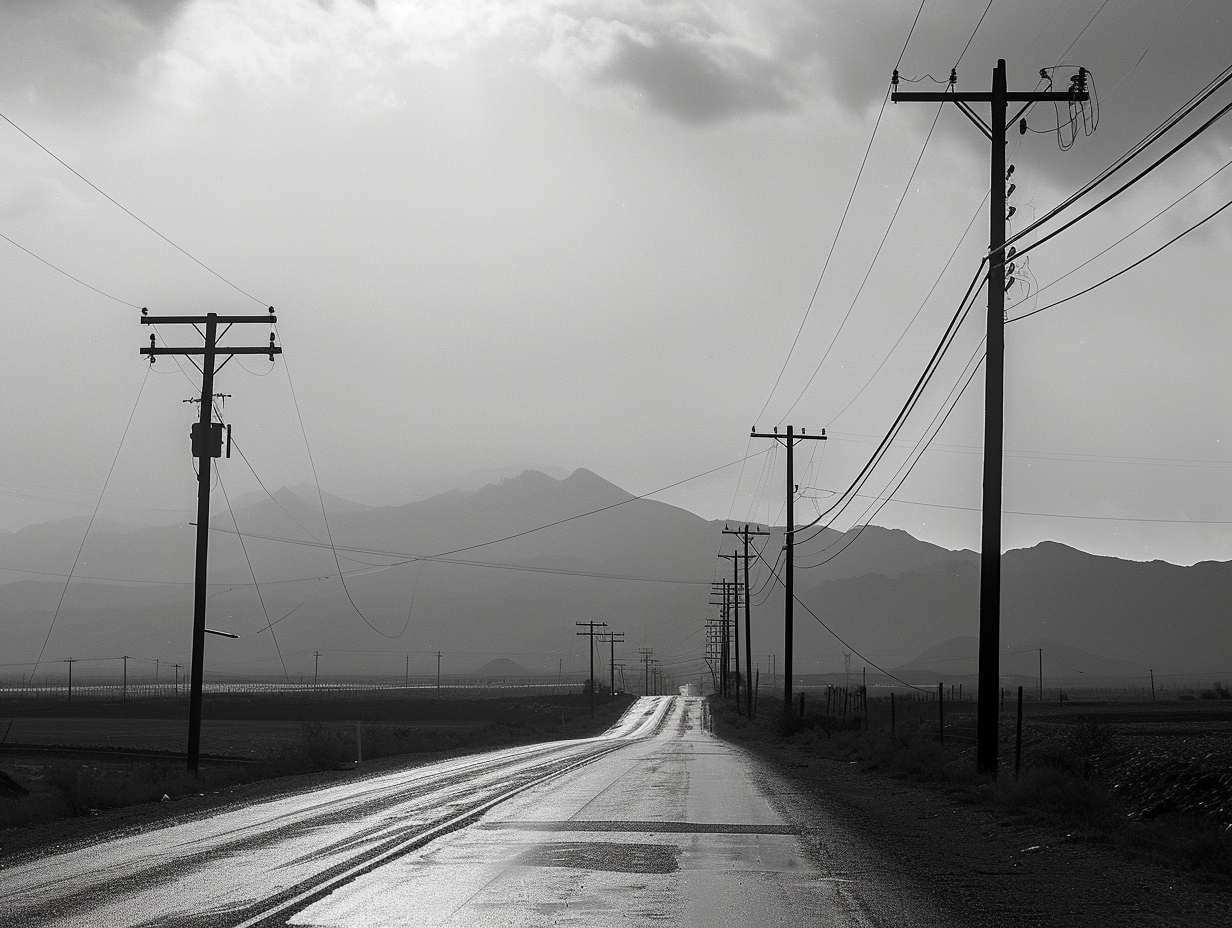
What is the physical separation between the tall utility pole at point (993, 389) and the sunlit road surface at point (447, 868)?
430 cm

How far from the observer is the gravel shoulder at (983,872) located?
10.5 m

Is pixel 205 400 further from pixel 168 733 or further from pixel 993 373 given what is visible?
pixel 168 733

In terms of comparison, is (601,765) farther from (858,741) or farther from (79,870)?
(79,870)

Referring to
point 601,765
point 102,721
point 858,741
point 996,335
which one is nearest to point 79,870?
point 996,335

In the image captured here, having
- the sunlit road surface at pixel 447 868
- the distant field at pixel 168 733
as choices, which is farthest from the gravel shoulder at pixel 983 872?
the distant field at pixel 168 733

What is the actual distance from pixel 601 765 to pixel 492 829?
16.1m

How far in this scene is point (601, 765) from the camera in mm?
31719

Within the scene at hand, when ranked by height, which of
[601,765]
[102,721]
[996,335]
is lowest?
[102,721]

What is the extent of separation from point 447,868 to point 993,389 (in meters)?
13.2

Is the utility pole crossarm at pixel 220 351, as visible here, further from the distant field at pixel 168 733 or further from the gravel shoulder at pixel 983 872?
the distant field at pixel 168 733

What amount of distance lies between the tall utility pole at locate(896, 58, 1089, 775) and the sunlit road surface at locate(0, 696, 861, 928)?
4.30 meters

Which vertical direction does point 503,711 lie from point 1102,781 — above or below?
below

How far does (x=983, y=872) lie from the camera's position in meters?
12.8

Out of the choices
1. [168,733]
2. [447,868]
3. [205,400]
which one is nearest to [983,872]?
[447,868]
